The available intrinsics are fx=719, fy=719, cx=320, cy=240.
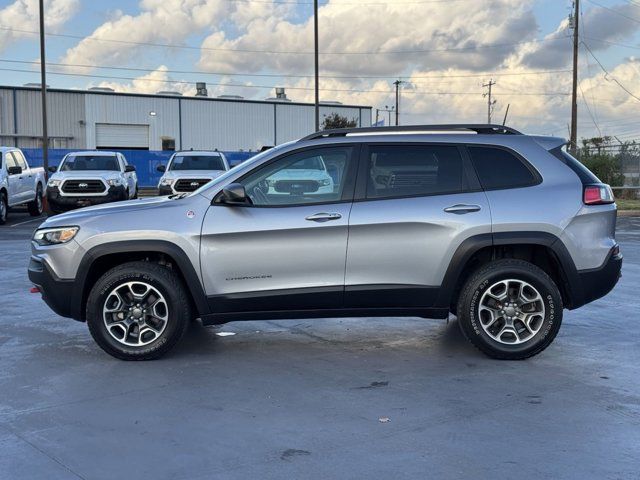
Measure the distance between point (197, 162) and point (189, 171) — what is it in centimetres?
73

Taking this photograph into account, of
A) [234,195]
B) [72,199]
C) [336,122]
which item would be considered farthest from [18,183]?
[336,122]

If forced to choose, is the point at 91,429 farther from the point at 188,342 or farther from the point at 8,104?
the point at 8,104

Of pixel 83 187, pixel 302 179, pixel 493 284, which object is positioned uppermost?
pixel 302 179

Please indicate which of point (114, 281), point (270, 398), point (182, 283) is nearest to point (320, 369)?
point (270, 398)

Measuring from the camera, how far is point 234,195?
564cm

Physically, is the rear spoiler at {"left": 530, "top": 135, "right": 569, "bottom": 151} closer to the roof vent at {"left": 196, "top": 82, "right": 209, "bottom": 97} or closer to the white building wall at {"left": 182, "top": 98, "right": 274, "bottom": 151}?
the white building wall at {"left": 182, "top": 98, "right": 274, "bottom": 151}

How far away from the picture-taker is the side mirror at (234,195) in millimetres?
5629

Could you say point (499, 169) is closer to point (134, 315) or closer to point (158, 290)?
point (158, 290)

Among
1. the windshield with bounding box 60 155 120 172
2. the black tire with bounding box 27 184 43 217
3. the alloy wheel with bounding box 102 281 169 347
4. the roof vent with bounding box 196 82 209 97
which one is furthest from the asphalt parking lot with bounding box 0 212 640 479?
the roof vent with bounding box 196 82 209 97

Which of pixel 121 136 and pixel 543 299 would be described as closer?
pixel 543 299

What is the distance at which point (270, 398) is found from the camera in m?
4.88

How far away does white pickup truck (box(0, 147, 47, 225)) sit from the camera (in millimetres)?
18234

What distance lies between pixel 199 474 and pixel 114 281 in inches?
96.6

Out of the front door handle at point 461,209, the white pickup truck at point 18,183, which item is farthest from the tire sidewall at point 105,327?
the white pickup truck at point 18,183
